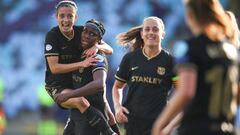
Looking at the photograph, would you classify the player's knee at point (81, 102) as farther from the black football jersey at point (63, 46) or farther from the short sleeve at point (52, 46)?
the short sleeve at point (52, 46)

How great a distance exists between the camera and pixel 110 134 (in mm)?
8281

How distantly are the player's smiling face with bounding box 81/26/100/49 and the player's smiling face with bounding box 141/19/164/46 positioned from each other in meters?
0.53

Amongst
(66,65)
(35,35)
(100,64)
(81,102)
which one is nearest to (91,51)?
(100,64)

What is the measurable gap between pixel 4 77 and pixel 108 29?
269 centimetres

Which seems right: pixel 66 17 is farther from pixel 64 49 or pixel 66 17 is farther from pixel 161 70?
pixel 161 70

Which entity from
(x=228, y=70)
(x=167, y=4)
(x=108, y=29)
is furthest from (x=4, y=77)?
(x=228, y=70)

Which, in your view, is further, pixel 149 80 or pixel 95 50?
pixel 95 50

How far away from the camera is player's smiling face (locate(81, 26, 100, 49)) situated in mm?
8188

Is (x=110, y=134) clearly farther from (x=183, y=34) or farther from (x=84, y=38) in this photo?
(x=183, y=34)

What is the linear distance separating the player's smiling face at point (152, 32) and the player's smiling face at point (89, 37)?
21.0 inches

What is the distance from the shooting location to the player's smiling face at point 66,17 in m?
8.18

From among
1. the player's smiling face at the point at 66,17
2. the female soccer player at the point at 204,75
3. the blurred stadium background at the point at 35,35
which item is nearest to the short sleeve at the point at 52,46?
the player's smiling face at the point at 66,17

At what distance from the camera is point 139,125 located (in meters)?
8.00

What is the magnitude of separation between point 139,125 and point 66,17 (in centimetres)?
131
